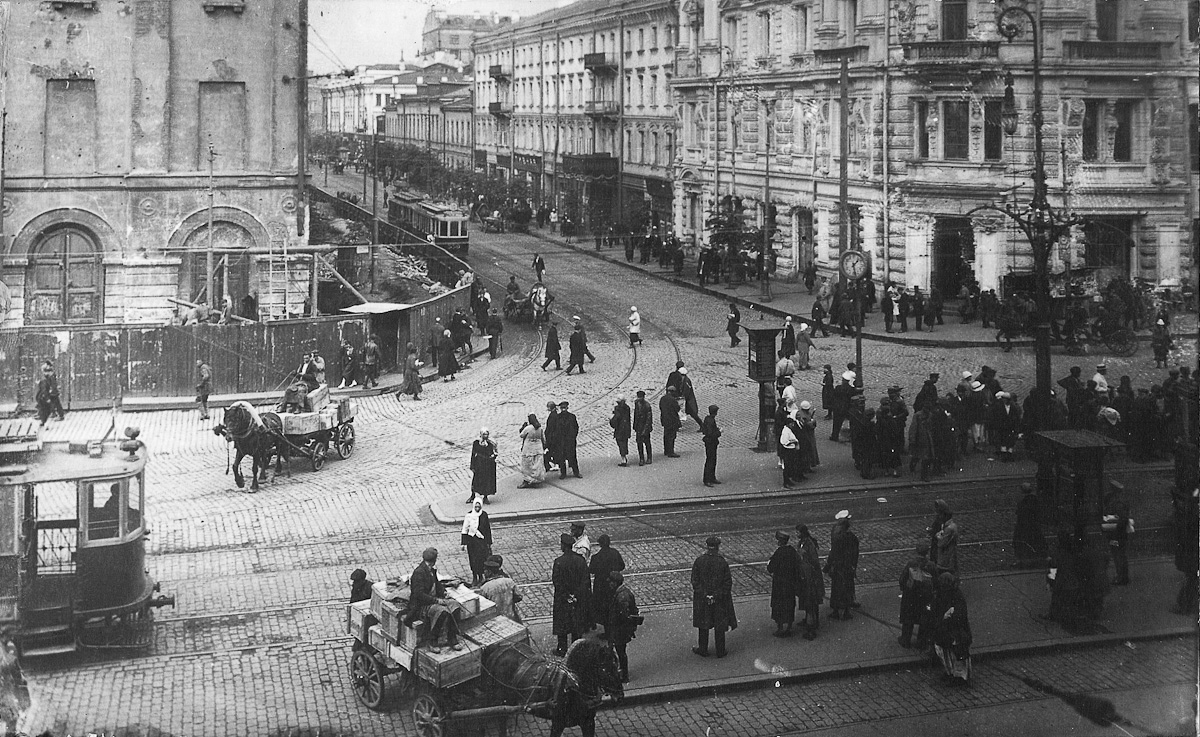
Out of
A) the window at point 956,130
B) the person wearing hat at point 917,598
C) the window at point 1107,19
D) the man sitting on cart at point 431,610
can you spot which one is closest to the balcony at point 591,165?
the window at point 956,130

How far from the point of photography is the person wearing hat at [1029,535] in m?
15.2

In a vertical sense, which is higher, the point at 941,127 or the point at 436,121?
the point at 436,121

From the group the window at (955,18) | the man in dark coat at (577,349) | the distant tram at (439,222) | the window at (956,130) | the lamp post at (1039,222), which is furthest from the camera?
the distant tram at (439,222)

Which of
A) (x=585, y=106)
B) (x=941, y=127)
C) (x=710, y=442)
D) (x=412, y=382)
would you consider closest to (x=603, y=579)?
(x=710, y=442)

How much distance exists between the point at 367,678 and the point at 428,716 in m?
0.98

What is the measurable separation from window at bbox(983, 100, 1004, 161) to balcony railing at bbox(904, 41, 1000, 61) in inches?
49.6

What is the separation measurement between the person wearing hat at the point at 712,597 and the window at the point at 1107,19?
12.5 meters

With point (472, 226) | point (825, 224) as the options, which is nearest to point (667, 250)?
point (825, 224)

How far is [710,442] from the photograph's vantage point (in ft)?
61.1

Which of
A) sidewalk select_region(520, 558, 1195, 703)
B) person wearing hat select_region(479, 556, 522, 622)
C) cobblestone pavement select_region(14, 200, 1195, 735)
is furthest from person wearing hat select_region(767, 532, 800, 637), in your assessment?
person wearing hat select_region(479, 556, 522, 622)

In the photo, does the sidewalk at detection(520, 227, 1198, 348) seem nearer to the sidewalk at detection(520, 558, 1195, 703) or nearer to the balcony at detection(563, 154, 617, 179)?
the balcony at detection(563, 154, 617, 179)

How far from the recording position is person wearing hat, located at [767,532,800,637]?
1296 centimetres

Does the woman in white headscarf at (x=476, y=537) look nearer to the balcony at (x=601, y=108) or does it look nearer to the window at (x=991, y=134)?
the window at (x=991, y=134)

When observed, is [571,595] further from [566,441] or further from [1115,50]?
[1115,50]
